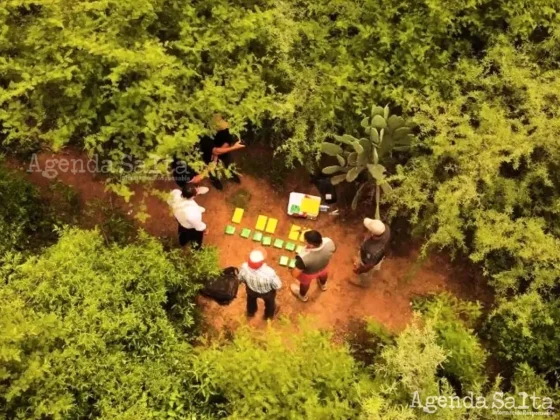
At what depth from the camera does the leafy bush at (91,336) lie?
570cm

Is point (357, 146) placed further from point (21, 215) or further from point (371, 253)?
point (21, 215)

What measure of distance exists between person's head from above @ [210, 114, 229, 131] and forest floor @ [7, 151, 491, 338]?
1.23 metres

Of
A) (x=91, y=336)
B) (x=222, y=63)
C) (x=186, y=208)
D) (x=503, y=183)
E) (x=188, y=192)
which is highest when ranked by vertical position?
(x=222, y=63)

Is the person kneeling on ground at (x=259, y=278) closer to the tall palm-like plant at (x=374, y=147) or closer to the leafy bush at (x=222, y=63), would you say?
the leafy bush at (x=222, y=63)

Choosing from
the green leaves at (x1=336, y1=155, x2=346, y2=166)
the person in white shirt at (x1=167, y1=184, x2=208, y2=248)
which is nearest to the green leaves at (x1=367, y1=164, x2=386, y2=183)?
the green leaves at (x1=336, y1=155, x2=346, y2=166)

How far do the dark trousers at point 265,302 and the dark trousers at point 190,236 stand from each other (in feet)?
3.17

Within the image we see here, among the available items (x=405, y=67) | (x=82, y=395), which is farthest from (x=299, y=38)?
(x=82, y=395)

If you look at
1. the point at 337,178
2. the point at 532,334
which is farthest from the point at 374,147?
the point at 532,334

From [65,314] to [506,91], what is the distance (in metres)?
5.83

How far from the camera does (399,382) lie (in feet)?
20.1

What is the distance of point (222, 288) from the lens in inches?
293

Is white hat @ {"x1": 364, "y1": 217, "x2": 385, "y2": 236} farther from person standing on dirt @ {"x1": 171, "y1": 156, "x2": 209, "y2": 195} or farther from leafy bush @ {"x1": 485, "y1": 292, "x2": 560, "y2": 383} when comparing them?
person standing on dirt @ {"x1": 171, "y1": 156, "x2": 209, "y2": 195}

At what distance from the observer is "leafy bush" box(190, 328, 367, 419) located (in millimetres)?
5902

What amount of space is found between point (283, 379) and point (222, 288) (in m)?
1.83
